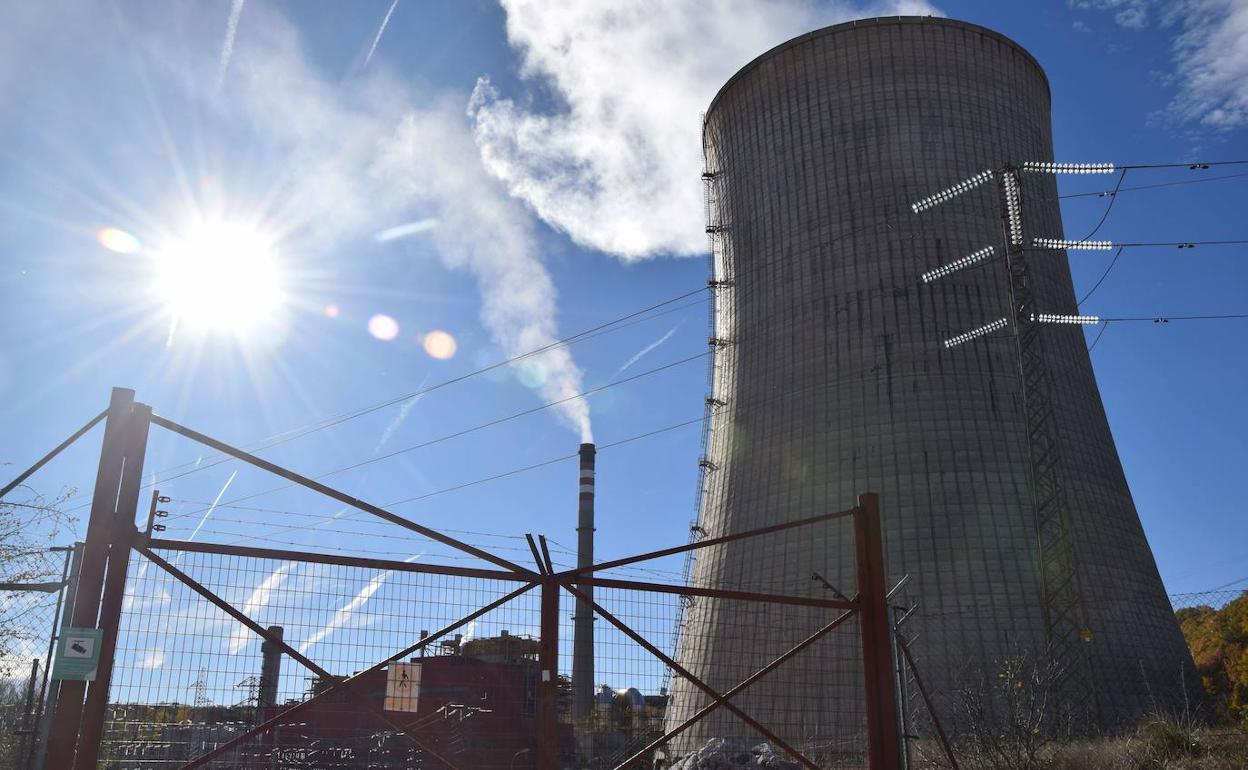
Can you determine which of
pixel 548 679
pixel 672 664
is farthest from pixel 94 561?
pixel 672 664

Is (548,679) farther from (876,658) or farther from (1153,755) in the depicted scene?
(1153,755)

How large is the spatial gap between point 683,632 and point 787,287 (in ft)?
22.6

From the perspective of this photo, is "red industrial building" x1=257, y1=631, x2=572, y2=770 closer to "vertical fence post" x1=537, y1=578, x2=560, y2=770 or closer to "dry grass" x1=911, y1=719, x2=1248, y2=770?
"dry grass" x1=911, y1=719, x2=1248, y2=770

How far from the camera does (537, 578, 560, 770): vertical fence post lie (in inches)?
201

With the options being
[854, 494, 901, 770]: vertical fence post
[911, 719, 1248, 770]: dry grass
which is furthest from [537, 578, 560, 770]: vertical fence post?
[911, 719, 1248, 770]: dry grass

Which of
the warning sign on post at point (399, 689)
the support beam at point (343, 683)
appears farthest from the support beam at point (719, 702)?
the warning sign on post at point (399, 689)

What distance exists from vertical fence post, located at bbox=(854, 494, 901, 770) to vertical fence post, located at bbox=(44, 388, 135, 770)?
4025mm

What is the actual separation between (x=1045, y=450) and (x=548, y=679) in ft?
41.2

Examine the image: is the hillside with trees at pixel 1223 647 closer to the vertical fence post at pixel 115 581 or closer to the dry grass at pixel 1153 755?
the dry grass at pixel 1153 755

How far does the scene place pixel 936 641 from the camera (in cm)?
1549

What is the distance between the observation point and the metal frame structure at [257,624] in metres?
4.63

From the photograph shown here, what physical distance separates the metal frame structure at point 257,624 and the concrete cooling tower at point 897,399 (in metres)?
8.44

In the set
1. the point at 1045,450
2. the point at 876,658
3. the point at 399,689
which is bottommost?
the point at 876,658

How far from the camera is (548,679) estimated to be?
17.3ft
